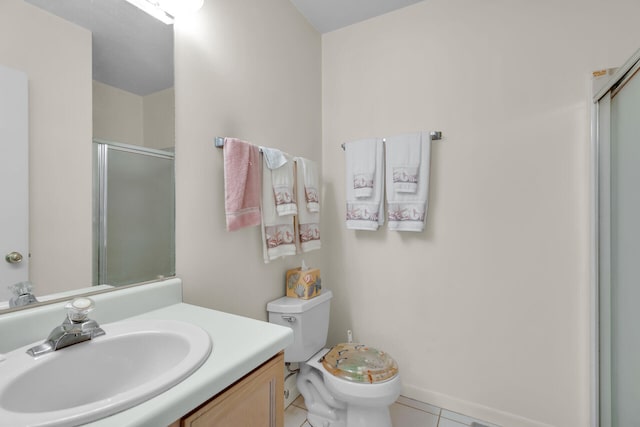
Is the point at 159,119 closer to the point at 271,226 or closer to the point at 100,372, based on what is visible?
the point at 271,226

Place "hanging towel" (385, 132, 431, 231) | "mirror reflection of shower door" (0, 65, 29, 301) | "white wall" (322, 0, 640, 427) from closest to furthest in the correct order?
1. "mirror reflection of shower door" (0, 65, 29, 301)
2. "white wall" (322, 0, 640, 427)
3. "hanging towel" (385, 132, 431, 231)

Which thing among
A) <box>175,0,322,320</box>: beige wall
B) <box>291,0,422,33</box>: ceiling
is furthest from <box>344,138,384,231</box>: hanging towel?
<box>291,0,422,33</box>: ceiling

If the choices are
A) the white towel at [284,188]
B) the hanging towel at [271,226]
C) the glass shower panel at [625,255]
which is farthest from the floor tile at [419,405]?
the white towel at [284,188]

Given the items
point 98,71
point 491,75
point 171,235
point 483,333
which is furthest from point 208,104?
point 483,333

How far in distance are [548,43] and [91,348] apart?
7.06ft

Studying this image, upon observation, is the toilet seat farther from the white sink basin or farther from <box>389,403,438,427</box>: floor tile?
the white sink basin

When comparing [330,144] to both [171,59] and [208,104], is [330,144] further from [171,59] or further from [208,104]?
[171,59]

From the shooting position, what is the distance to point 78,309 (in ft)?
2.40

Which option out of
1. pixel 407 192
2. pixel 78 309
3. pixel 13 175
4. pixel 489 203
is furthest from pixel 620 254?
pixel 13 175

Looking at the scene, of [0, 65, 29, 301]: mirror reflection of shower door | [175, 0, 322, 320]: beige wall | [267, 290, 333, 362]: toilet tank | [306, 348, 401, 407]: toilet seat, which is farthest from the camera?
[267, 290, 333, 362]: toilet tank

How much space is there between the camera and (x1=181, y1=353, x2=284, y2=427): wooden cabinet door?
0.64 meters

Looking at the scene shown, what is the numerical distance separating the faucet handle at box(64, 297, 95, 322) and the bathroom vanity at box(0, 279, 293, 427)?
13 centimetres

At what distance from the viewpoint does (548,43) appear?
4.83 feet

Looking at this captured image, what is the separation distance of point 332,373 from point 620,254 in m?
1.28
